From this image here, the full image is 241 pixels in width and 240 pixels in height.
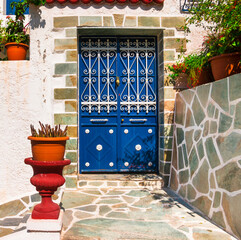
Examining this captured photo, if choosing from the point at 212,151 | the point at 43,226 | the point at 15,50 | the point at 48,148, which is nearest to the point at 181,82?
the point at 212,151

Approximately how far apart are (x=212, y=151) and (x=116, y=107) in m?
2.44

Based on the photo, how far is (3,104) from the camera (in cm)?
505

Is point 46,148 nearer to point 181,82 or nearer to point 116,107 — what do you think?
point 116,107

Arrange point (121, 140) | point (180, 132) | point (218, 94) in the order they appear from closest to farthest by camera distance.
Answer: point (218, 94) → point (180, 132) → point (121, 140)

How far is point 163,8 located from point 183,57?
1.09 metres

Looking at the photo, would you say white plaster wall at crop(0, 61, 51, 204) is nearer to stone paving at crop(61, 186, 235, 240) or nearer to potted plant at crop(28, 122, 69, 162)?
stone paving at crop(61, 186, 235, 240)

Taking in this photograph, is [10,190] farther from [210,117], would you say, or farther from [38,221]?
[210,117]

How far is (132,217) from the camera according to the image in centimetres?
370

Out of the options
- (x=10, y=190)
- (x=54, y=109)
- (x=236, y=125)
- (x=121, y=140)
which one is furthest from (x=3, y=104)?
(x=236, y=125)

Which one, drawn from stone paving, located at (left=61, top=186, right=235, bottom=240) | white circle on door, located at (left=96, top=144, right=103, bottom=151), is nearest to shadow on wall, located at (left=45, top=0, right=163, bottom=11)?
white circle on door, located at (left=96, top=144, right=103, bottom=151)

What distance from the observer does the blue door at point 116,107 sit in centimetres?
553

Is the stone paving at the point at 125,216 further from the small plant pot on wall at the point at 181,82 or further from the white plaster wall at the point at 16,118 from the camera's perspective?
the small plant pot on wall at the point at 181,82

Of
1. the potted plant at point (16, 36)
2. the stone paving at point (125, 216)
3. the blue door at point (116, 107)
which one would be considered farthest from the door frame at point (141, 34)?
the potted plant at point (16, 36)

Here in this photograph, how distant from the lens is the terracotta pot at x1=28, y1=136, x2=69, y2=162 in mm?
2975
